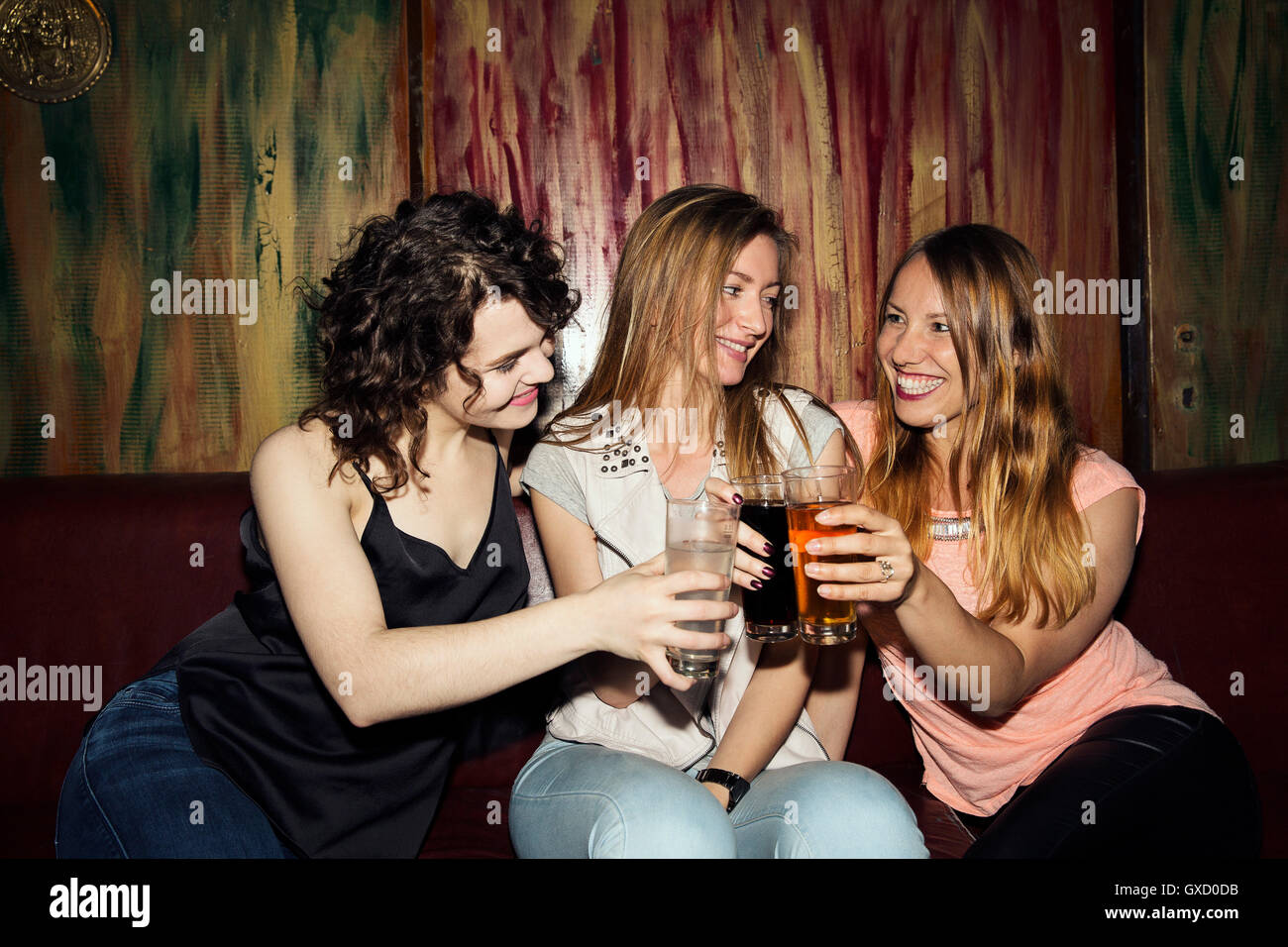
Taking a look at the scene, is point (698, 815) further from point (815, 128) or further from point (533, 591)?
point (815, 128)

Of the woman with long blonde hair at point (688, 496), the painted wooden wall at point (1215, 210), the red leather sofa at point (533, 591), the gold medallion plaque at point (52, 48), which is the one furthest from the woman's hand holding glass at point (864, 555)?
the gold medallion plaque at point (52, 48)

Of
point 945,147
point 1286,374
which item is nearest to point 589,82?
point 945,147

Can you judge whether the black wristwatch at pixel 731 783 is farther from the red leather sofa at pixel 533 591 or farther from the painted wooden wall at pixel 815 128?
the painted wooden wall at pixel 815 128

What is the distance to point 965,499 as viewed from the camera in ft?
6.19

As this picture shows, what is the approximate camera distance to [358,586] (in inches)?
55.4

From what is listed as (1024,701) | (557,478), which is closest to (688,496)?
(557,478)

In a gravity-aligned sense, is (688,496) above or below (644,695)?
above

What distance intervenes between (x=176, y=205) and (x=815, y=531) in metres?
2.25

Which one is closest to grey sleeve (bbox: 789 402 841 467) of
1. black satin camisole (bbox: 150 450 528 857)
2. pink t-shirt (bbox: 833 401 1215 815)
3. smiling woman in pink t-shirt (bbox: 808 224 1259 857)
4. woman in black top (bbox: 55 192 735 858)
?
smiling woman in pink t-shirt (bbox: 808 224 1259 857)

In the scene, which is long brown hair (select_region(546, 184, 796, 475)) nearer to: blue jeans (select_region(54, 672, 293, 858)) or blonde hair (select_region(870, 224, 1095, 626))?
blonde hair (select_region(870, 224, 1095, 626))

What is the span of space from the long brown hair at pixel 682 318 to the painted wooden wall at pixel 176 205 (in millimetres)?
1051

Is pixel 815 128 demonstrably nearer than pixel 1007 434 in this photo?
No
